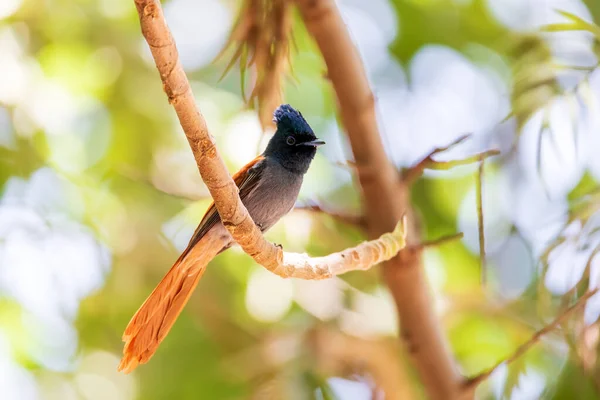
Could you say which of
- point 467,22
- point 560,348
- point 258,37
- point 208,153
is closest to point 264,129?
point 258,37

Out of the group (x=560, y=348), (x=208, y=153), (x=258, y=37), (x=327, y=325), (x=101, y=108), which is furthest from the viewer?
(x=101, y=108)

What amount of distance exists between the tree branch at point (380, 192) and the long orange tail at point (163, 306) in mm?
913

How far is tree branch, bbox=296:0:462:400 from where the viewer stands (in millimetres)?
3514

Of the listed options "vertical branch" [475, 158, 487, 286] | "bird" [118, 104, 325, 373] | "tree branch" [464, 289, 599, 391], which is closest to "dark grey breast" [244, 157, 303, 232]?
"bird" [118, 104, 325, 373]

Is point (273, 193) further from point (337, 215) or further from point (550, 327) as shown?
point (550, 327)

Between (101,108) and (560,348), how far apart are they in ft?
12.9

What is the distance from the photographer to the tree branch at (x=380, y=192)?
351cm

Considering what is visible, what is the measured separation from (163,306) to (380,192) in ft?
4.45

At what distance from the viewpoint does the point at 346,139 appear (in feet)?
12.5

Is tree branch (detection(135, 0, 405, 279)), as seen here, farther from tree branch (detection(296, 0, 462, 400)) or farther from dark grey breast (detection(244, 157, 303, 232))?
tree branch (detection(296, 0, 462, 400))

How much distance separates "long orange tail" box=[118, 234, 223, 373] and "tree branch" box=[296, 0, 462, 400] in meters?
0.91

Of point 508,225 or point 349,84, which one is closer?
point 349,84

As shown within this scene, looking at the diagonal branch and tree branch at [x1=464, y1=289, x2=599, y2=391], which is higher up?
the diagonal branch

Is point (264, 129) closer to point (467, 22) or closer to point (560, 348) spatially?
point (560, 348)
